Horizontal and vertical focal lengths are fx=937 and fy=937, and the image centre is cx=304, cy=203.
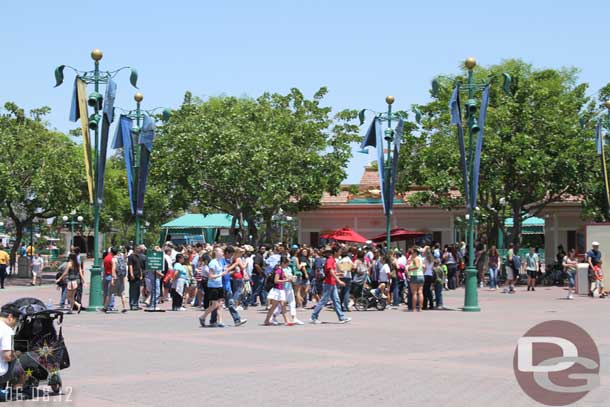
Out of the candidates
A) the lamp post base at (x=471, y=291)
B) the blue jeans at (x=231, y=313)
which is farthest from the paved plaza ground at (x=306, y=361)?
the lamp post base at (x=471, y=291)

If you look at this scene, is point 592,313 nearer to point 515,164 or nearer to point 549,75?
point 515,164

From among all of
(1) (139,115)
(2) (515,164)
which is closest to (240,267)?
(1) (139,115)

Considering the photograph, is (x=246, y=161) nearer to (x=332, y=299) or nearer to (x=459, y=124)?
(x=459, y=124)

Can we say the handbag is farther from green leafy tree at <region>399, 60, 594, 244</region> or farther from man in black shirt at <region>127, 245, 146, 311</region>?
Answer: green leafy tree at <region>399, 60, 594, 244</region>

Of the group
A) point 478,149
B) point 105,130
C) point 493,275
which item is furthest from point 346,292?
point 493,275

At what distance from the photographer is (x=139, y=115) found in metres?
25.9

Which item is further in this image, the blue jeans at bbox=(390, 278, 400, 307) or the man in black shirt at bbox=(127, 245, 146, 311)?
the blue jeans at bbox=(390, 278, 400, 307)

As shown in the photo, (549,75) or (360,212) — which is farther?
(360,212)

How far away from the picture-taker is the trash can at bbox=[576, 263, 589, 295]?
29984 millimetres

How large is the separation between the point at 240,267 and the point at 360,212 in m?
32.0

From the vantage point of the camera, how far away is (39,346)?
9672 millimetres

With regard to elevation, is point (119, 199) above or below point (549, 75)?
below

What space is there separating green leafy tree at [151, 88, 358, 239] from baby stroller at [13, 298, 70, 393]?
3311 cm

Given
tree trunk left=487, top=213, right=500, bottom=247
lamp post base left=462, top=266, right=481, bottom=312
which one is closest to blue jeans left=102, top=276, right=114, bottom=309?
lamp post base left=462, top=266, right=481, bottom=312
